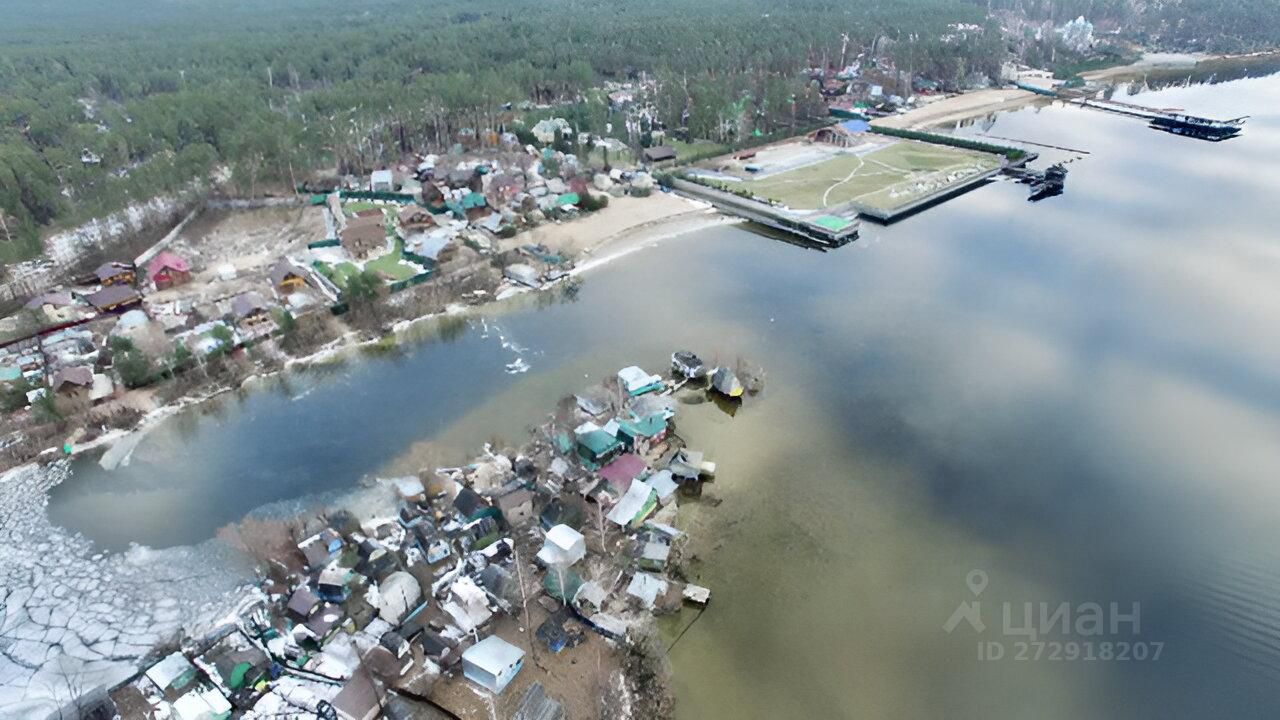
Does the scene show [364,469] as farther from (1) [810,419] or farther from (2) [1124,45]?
(2) [1124,45]

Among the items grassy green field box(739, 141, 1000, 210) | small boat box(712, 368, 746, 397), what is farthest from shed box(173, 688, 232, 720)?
grassy green field box(739, 141, 1000, 210)

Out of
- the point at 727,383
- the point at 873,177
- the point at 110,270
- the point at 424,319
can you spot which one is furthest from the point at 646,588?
the point at 873,177

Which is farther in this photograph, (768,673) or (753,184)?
(753,184)

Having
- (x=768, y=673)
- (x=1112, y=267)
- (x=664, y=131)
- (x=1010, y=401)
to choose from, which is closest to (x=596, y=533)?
(x=768, y=673)

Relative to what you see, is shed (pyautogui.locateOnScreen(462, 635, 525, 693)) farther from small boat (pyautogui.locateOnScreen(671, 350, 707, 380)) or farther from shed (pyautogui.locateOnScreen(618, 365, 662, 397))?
small boat (pyautogui.locateOnScreen(671, 350, 707, 380))

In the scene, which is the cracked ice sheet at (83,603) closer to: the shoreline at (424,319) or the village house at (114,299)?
the shoreline at (424,319)
